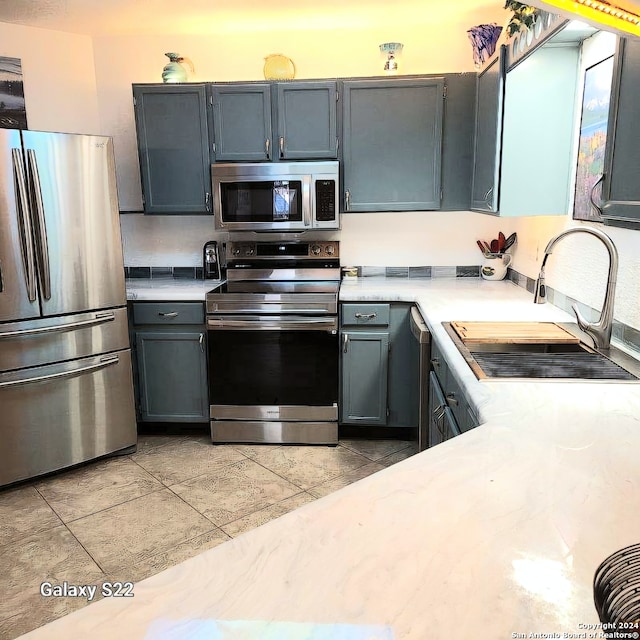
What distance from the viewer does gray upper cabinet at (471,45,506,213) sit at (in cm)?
266

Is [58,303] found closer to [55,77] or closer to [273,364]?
[273,364]

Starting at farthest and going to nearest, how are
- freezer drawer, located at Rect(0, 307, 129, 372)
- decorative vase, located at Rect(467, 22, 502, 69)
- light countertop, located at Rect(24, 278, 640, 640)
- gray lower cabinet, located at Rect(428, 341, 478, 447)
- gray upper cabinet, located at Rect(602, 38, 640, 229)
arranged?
decorative vase, located at Rect(467, 22, 502, 69) < freezer drawer, located at Rect(0, 307, 129, 372) < gray lower cabinet, located at Rect(428, 341, 478, 447) < gray upper cabinet, located at Rect(602, 38, 640, 229) < light countertop, located at Rect(24, 278, 640, 640)

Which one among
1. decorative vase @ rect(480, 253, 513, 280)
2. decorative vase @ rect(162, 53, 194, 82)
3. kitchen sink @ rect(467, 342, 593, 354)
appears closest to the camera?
kitchen sink @ rect(467, 342, 593, 354)

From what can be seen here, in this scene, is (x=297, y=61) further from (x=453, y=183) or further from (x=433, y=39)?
(x=453, y=183)

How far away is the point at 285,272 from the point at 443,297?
43.3 inches

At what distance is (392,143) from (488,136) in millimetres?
634

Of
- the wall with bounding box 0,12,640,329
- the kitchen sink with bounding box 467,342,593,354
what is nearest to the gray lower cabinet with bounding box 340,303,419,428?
the wall with bounding box 0,12,640,329

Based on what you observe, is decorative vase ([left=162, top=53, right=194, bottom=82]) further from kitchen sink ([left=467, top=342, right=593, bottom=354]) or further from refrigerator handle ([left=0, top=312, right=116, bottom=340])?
kitchen sink ([left=467, top=342, right=593, bottom=354])

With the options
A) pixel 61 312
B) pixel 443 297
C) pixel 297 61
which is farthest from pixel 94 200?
pixel 443 297

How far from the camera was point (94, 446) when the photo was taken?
10.1 ft

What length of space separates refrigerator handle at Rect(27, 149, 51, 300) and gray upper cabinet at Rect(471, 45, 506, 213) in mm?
2193

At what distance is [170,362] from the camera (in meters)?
3.36

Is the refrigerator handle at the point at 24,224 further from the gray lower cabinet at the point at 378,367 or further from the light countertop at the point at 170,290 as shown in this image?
the gray lower cabinet at the point at 378,367

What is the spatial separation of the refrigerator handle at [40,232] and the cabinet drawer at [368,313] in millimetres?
1552
